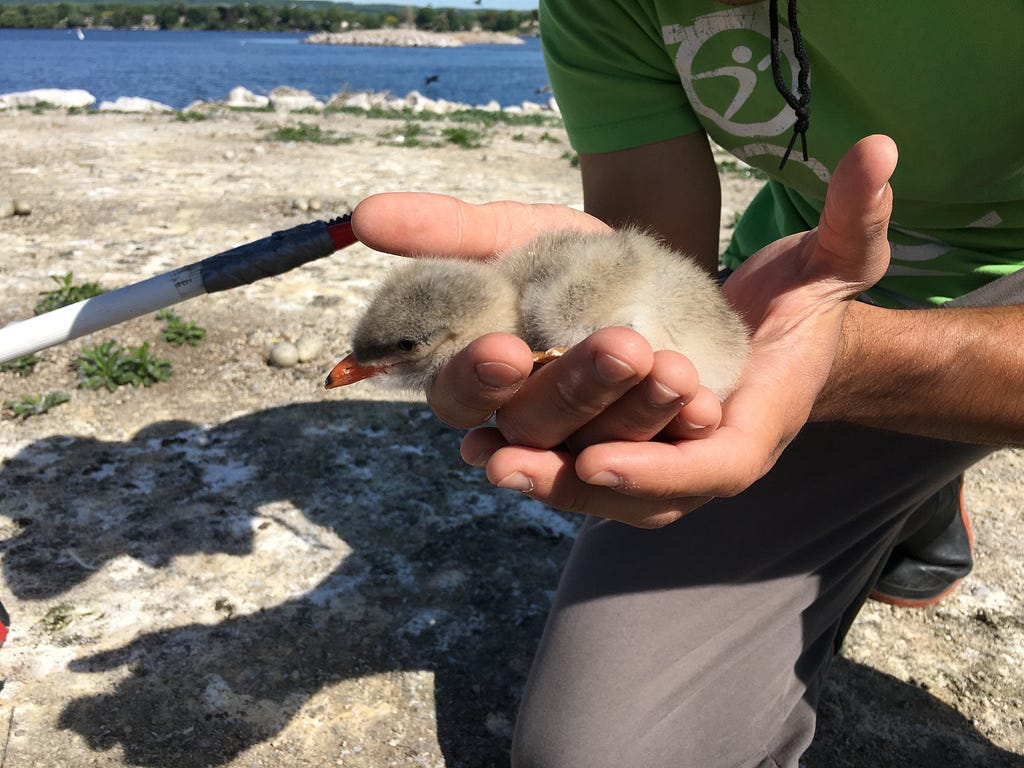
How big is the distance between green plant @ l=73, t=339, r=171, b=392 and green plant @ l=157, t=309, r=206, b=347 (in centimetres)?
17

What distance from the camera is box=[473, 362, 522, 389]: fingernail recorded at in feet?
4.50

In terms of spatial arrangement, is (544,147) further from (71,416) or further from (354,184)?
(71,416)

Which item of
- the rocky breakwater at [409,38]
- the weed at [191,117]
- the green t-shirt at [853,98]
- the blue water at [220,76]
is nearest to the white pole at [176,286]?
the green t-shirt at [853,98]

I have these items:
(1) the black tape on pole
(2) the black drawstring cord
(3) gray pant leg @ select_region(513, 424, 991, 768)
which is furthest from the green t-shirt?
(1) the black tape on pole

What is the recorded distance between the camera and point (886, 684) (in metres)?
2.32

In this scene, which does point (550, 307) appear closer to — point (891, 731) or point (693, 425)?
point (693, 425)

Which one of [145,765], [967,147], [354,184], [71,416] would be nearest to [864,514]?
[967,147]

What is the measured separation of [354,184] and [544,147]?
2.79 meters

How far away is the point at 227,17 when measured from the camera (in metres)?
63.9

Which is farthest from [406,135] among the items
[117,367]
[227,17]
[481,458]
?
[227,17]

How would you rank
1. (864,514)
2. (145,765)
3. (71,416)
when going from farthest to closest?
(71,416), (864,514), (145,765)

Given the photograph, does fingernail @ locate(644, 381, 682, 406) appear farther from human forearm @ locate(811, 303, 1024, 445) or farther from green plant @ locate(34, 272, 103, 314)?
green plant @ locate(34, 272, 103, 314)

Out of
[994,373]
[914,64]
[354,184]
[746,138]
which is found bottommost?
[354,184]

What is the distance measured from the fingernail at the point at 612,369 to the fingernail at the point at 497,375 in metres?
0.15
